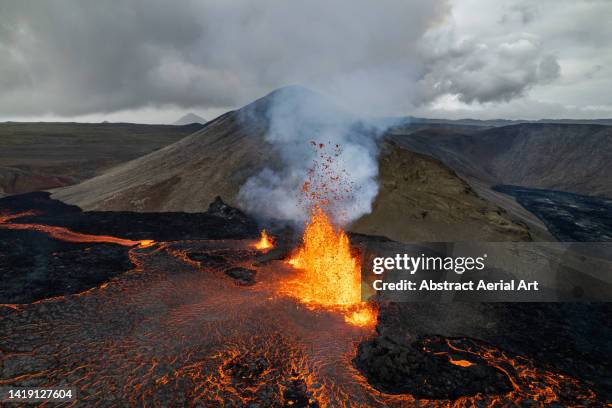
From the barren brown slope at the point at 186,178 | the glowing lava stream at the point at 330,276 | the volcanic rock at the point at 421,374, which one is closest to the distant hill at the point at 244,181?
the barren brown slope at the point at 186,178

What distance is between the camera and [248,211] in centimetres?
3522

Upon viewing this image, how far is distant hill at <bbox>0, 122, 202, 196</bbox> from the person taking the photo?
54375 mm

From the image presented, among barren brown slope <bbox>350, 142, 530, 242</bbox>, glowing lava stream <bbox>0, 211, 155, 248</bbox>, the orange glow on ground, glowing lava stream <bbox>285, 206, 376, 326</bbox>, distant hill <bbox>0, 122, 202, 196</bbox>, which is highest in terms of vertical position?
distant hill <bbox>0, 122, 202, 196</bbox>

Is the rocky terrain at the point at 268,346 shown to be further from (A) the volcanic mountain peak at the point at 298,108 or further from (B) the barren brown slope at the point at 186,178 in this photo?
(A) the volcanic mountain peak at the point at 298,108

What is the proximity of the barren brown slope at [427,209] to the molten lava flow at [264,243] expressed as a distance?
284 inches

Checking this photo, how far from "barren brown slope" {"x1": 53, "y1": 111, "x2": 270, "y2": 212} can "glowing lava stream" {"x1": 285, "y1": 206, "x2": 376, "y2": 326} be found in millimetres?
15499

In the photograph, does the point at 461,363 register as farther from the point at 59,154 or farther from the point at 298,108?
the point at 59,154

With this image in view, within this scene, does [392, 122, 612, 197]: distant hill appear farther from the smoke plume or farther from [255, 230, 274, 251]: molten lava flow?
[255, 230, 274, 251]: molten lava flow

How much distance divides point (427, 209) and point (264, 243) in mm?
14347

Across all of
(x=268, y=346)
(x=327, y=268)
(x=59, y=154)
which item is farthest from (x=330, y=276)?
(x=59, y=154)

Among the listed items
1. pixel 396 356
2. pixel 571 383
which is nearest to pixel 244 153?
pixel 396 356

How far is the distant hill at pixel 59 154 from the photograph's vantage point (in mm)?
54375

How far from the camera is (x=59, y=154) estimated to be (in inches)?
3460

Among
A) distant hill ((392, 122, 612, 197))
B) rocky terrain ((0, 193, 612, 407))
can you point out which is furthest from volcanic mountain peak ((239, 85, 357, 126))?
distant hill ((392, 122, 612, 197))
